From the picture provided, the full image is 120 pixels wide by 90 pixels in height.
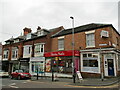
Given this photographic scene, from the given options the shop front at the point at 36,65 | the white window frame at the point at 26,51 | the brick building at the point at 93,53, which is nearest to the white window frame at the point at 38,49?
the shop front at the point at 36,65

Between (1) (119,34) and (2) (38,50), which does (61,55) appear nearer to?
(2) (38,50)

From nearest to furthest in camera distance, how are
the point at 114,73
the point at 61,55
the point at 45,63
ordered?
the point at 114,73
the point at 61,55
the point at 45,63

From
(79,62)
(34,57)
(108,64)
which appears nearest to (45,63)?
(34,57)

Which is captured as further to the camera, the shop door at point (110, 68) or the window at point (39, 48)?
the window at point (39, 48)

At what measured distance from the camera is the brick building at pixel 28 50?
2388 centimetres

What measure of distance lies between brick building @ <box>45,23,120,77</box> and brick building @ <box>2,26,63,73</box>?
3.50 m

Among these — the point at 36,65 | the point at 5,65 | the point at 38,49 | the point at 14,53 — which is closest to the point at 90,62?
the point at 36,65

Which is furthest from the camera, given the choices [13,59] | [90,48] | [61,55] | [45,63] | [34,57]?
[13,59]

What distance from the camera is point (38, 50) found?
24828 mm

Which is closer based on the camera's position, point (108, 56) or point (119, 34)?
point (108, 56)

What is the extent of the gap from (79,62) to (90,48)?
8.43 feet

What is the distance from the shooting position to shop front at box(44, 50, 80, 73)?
1833 cm

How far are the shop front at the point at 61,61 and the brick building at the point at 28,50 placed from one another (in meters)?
1.70

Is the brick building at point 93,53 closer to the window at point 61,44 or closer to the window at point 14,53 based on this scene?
the window at point 61,44
